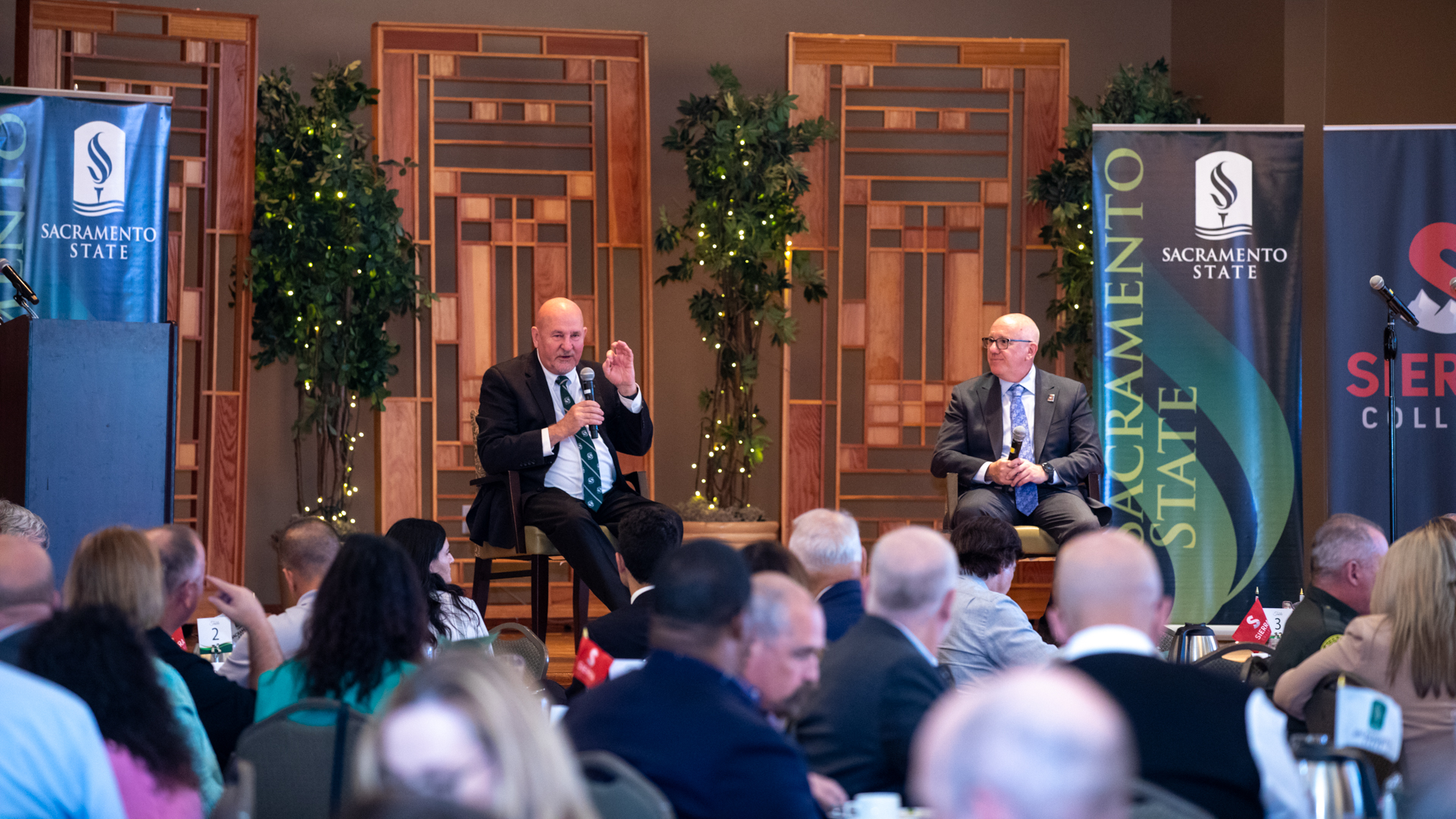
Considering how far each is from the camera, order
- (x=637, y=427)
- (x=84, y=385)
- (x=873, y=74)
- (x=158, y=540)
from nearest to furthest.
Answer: (x=158, y=540) → (x=84, y=385) → (x=637, y=427) → (x=873, y=74)

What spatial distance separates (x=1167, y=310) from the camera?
19.1 feet

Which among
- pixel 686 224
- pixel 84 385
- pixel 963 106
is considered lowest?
pixel 84 385

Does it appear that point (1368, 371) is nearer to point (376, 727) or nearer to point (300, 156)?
point (300, 156)

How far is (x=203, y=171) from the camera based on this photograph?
21.2ft

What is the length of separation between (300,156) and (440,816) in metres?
5.99

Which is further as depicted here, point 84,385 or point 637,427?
point 637,427

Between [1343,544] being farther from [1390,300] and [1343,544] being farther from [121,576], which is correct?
[121,576]

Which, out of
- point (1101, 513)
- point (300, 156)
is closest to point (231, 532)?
A: point (300, 156)

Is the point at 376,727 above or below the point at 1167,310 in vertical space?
below

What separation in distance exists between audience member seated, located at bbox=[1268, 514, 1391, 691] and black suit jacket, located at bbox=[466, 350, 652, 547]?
2593mm

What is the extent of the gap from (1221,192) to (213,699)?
4.71m

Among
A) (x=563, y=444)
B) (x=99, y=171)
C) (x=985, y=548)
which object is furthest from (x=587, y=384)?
(x=99, y=171)

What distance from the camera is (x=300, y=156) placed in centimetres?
652

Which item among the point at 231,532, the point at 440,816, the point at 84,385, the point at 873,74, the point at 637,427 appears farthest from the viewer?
the point at 873,74
